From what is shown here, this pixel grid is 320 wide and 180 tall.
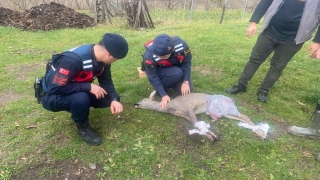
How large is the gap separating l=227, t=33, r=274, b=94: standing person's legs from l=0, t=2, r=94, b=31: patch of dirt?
666 cm

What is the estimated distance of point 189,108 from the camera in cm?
302

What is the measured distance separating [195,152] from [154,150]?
0.40 meters

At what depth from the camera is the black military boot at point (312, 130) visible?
273 cm

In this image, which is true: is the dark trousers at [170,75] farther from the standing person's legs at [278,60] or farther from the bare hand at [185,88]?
→ the standing person's legs at [278,60]

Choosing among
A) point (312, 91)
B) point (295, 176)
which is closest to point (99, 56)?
point (295, 176)

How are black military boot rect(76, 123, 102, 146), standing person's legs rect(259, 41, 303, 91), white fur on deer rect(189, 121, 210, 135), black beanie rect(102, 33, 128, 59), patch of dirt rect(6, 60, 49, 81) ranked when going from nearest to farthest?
black beanie rect(102, 33, 128, 59), black military boot rect(76, 123, 102, 146), white fur on deer rect(189, 121, 210, 135), standing person's legs rect(259, 41, 303, 91), patch of dirt rect(6, 60, 49, 81)

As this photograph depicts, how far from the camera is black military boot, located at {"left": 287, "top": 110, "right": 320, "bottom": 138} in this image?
2729mm

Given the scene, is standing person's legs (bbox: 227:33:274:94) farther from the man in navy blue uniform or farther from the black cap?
the black cap

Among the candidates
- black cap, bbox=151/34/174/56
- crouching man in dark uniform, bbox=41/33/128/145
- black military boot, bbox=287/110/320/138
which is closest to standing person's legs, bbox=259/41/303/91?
black military boot, bbox=287/110/320/138

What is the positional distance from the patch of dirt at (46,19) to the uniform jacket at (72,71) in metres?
6.51

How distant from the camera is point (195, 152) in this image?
251 centimetres

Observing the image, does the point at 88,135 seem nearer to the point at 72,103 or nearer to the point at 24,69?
the point at 72,103

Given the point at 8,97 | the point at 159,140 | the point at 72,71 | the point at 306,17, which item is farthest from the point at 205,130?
the point at 8,97

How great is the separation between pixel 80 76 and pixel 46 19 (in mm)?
7155
